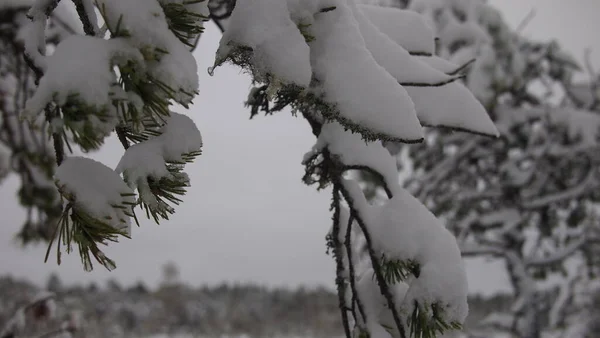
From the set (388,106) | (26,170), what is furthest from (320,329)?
(388,106)

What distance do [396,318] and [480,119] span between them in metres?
0.49

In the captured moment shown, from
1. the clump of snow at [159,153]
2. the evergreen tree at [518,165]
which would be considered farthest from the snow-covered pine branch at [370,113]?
the evergreen tree at [518,165]

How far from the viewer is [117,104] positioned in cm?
56

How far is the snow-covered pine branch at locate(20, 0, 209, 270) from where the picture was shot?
0.54m

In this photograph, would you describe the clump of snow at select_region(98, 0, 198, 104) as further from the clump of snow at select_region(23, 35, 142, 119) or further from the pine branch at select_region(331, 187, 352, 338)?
the pine branch at select_region(331, 187, 352, 338)

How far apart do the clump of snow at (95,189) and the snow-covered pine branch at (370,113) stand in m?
0.23

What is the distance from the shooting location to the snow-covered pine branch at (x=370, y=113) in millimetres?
676

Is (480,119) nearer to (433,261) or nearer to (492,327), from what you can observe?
(433,261)

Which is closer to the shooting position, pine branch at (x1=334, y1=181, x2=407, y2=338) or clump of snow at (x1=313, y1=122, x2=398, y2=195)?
pine branch at (x1=334, y1=181, x2=407, y2=338)

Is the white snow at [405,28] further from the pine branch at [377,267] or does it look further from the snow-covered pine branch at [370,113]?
the pine branch at [377,267]

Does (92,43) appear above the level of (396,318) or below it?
above

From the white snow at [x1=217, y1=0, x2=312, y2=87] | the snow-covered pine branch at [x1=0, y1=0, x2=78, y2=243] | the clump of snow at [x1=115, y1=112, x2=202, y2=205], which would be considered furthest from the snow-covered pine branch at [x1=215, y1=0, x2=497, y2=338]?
the snow-covered pine branch at [x1=0, y1=0, x2=78, y2=243]

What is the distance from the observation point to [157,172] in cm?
67

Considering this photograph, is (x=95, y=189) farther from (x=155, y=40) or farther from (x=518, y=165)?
(x=518, y=165)
